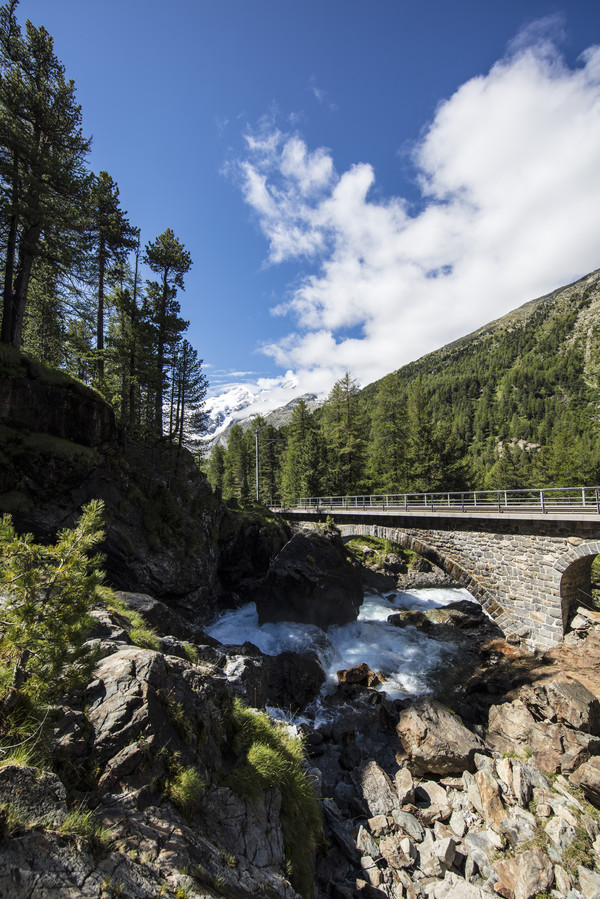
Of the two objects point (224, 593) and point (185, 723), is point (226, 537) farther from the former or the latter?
point (185, 723)

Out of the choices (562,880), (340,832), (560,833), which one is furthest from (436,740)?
(340,832)

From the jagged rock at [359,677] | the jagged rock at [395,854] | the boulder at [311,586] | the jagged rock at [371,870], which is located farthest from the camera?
the boulder at [311,586]

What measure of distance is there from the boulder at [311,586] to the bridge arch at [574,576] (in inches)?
448

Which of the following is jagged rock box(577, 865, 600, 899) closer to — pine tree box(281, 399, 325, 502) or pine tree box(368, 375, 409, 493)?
pine tree box(368, 375, 409, 493)

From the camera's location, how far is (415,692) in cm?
1456

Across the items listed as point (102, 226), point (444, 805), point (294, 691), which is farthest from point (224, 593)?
point (102, 226)

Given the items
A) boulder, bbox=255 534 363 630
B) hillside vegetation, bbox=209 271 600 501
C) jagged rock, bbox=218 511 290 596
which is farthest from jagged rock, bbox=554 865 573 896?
hillside vegetation, bbox=209 271 600 501

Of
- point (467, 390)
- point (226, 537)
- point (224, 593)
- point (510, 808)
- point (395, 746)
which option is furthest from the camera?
point (467, 390)

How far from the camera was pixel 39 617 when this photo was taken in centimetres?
315

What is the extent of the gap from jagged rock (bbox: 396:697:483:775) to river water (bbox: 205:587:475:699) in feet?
10.2

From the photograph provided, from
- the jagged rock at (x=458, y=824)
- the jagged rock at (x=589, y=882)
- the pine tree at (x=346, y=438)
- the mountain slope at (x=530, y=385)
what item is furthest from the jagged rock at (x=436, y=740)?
the mountain slope at (x=530, y=385)

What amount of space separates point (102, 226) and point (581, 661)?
32.8 meters

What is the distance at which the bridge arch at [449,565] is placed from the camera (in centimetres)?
1664

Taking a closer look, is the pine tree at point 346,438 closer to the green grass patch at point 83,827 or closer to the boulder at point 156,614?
the boulder at point 156,614
